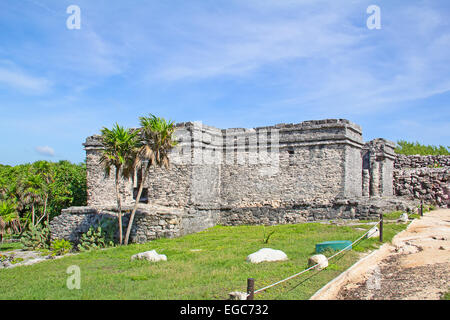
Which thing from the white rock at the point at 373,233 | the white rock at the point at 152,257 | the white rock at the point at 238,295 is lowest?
the white rock at the point at 152,257

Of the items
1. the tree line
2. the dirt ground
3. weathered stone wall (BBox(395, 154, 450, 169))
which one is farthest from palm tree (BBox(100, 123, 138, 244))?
weathered stone wall (BBox(395, 154, 450, 169))

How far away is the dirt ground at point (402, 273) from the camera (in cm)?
692

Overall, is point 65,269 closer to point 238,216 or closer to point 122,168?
point 122,168

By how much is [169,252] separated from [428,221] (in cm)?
822

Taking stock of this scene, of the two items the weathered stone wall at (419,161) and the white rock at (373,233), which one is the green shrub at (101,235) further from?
the weathered stone wall at (419,161)

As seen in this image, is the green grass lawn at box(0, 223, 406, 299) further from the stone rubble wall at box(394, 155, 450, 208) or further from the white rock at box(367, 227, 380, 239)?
the stone rubble wall at box(394, 155, 450, 208)

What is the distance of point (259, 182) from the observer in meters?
17.4

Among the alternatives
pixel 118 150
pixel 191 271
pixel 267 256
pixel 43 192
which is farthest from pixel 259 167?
pixel 43 192

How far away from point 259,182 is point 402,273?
31.5 ft

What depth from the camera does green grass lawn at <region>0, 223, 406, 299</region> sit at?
715 cm

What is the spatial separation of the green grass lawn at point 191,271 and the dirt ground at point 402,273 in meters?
0.25

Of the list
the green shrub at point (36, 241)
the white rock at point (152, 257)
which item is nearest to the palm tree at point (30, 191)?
the green shrub at point (36, 241)

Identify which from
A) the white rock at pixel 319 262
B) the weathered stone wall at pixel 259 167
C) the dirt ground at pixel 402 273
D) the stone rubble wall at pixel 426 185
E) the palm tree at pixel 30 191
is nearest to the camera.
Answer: the dirt ground at pixel 402 273
